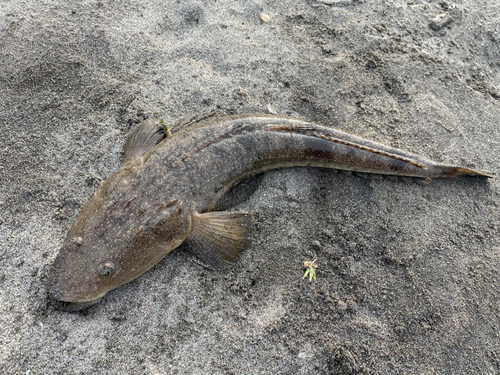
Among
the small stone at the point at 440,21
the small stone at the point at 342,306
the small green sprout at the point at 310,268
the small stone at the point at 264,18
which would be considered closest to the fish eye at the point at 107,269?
the small green sprout at the point at 310,268

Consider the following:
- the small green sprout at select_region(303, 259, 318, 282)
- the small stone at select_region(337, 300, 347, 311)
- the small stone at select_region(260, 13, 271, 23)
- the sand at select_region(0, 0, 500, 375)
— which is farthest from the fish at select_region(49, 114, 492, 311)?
the small stone at select_region(260, 13, 271, 23)

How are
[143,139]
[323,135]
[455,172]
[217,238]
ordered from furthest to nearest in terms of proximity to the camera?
[455,172]
[323,135]
[143,139]
[217,238]

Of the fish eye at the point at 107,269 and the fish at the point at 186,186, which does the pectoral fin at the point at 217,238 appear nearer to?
the fish at the point at 186,186

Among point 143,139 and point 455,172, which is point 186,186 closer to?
point 143,139

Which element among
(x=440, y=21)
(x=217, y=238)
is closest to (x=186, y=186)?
(x=217, y=238)

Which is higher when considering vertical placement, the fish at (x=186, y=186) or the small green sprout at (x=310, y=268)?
the fish at (x=186, y=186)

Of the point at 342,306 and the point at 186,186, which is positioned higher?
the point at 186,186

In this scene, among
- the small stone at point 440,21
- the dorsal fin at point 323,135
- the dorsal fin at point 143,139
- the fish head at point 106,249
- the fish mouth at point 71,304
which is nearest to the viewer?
the fish head at point 106,249
